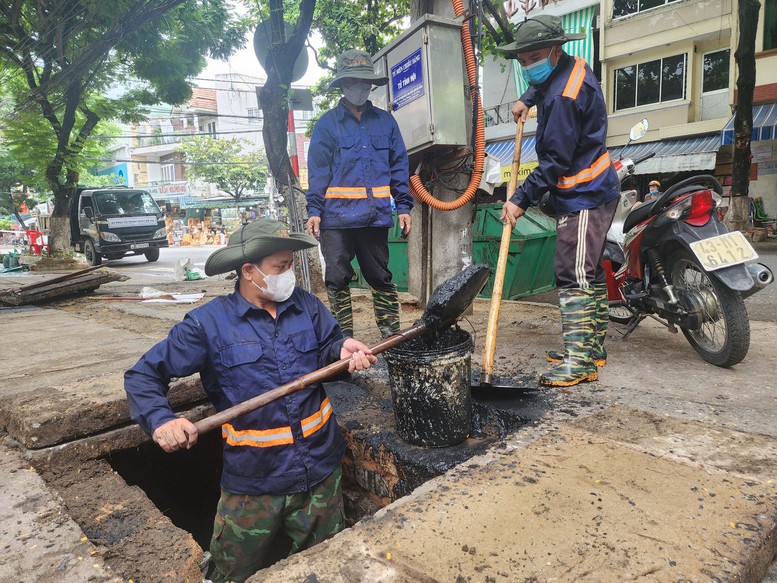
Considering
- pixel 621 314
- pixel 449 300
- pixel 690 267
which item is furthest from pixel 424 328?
pixel 621 314

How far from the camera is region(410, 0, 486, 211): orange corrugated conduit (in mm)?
4035

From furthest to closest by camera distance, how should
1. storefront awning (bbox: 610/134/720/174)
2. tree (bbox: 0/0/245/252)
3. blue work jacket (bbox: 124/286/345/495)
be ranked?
storefront awning (bbox: 610/134/720/174) → tree (bbox: 0/0/245/252) → blue work jacket (bbox: 124/286/345/495)

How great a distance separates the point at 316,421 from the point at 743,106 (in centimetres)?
A: 1232

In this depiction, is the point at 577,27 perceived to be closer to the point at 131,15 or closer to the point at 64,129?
the point at 131,15

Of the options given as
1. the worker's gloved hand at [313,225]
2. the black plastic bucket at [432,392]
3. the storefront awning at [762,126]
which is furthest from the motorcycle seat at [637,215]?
the storefront awning at [762,126]

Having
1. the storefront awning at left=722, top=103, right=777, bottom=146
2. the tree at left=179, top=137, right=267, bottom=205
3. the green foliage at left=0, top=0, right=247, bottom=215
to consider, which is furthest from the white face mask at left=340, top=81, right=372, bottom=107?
the tree at left=179, top=137, right=267, bottom=205

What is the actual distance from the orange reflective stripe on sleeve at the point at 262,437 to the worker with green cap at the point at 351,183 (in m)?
1.40

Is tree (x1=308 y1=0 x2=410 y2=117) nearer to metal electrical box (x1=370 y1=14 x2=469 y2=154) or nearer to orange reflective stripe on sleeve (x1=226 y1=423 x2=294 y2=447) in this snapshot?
metal electrical box (x1=370 y1=14 x2=469 y2=154)

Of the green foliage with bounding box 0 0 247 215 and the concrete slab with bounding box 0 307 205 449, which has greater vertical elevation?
the green foliage with bounding box 0 0 247 215

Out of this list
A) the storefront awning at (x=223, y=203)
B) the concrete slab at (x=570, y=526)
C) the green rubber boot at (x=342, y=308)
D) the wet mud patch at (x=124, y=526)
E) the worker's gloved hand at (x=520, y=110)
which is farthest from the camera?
the storefront awning at (x=223, y=203)

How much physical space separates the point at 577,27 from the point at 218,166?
77.0 feet

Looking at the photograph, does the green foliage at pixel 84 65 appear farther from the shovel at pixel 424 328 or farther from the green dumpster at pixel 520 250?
the shovel at pixel 424 328

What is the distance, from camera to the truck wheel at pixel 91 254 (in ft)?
50.9

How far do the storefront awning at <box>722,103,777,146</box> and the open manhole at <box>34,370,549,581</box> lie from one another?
13641 millimetres
